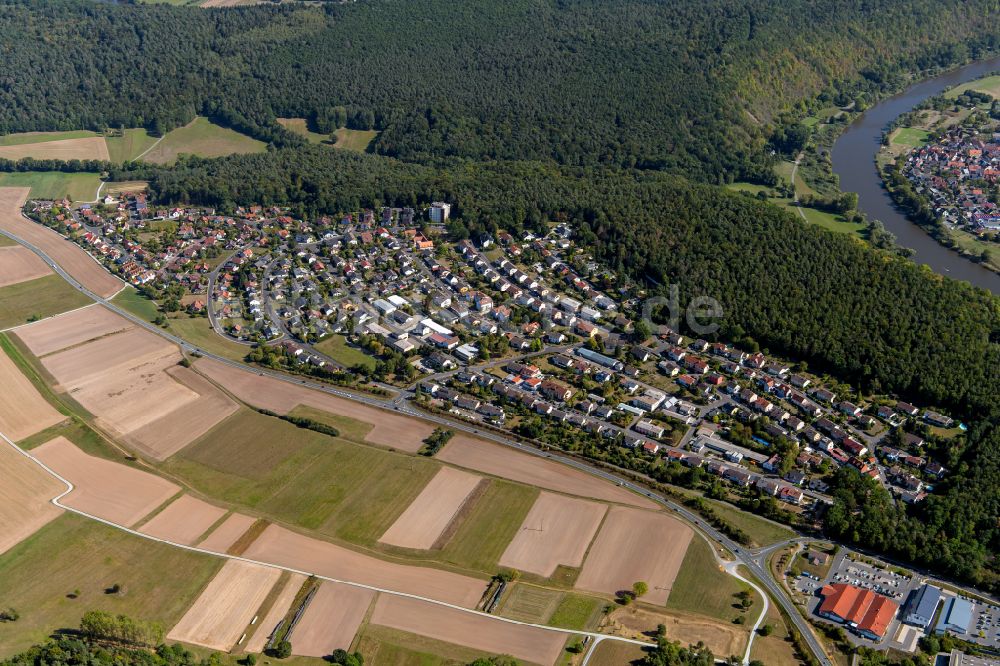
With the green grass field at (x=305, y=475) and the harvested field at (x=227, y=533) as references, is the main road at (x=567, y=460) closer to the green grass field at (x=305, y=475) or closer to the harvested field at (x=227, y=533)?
the green grass field at (x=305, y=475)

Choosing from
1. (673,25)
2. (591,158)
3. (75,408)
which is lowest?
(75,408)

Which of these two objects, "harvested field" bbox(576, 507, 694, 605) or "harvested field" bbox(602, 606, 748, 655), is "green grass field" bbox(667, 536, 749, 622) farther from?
"harvested field" bbox(602, 606, 748, 655)

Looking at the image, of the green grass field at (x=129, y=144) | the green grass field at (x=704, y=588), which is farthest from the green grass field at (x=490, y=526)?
the green grass field at (x=129, y=144)

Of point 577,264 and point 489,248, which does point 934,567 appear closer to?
point 577,264

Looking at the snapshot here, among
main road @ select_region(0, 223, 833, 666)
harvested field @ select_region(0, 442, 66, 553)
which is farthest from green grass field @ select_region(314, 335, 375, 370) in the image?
harvested field @ select_region(0, 442, 66, 553)

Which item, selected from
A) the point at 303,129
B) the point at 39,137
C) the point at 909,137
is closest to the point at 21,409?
the point at 303,129

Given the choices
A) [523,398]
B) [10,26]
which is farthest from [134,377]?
[10,26]
